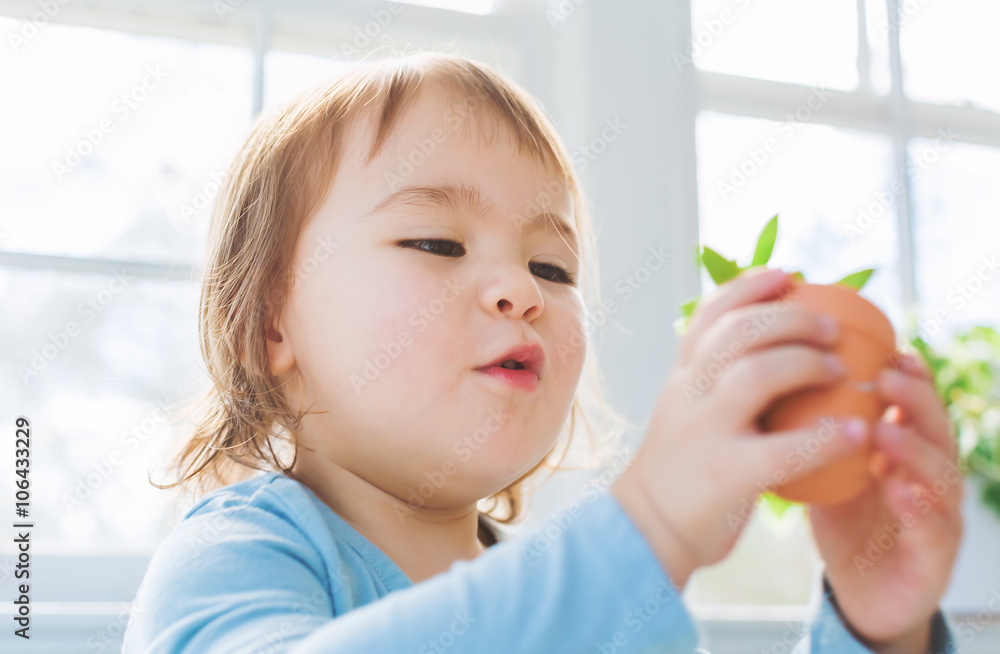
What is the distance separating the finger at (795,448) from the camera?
0.43 m

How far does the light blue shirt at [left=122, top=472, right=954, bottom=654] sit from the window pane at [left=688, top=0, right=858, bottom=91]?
145 cm

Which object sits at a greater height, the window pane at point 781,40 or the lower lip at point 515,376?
the window pane at point 781,40

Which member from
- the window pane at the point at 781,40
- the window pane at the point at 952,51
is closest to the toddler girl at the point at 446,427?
the window pane at the point at 781,40

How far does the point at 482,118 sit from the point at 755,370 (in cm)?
50

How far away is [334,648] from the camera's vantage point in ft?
1.50

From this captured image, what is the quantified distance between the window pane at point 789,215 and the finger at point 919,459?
4.06ft

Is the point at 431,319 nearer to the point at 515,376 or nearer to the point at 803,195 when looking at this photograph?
the point at 515,376

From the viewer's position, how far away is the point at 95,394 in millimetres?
1385

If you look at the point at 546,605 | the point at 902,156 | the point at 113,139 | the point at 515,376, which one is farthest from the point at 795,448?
the point at 902,156

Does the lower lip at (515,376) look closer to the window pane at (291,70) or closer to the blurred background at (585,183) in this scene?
the blurred background at (585,183)

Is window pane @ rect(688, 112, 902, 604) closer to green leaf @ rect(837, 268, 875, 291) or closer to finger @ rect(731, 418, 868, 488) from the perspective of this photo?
green leaf @ rect(837, 268, 875, 291)

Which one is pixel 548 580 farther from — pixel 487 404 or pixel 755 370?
pixel 487 404

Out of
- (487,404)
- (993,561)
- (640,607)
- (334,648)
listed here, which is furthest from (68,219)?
(993,561)

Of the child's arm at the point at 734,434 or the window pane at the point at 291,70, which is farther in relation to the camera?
→ the window pane at the point at 291,70
